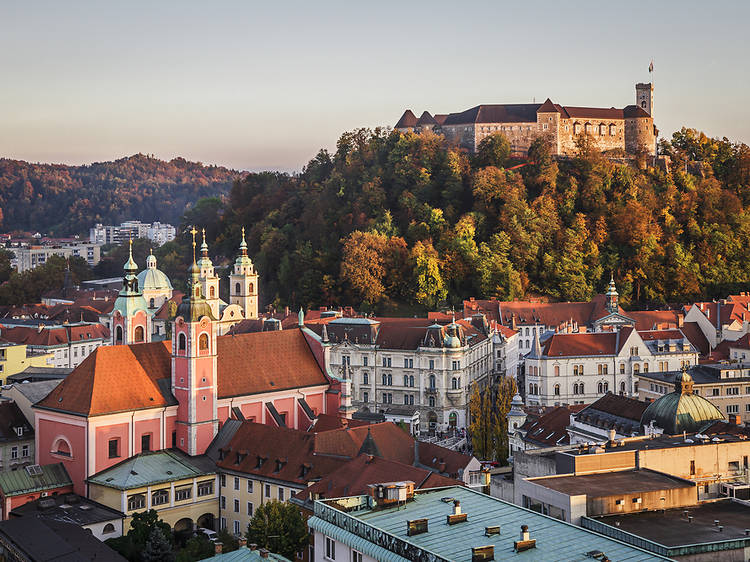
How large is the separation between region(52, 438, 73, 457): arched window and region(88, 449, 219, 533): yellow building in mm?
2225

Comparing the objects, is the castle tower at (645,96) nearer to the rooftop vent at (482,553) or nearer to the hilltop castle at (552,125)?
the hilltop castle at (552,125)

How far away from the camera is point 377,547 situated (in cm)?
2491

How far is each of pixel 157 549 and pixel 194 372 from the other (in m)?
10.9

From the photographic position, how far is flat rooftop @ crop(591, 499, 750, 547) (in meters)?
25.5

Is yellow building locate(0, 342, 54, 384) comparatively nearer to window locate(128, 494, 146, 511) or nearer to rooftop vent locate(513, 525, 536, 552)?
window locate(128, 494, 146, 511)

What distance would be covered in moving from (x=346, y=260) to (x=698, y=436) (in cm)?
6290

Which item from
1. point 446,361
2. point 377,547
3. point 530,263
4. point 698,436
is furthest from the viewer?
point 530,263

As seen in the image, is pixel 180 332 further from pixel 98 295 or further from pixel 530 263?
pixel 98 295

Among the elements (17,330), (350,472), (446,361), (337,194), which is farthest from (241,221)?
(350,472)

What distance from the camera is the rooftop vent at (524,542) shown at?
2356 cm

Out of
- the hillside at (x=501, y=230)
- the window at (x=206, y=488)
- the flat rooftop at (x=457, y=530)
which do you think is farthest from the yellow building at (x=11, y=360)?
the flat rooftop at (x=457, y=530)

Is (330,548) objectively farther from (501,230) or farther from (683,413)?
(501,230)

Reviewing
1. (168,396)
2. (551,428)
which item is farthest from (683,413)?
(168,396)

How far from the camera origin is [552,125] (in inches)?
4397
